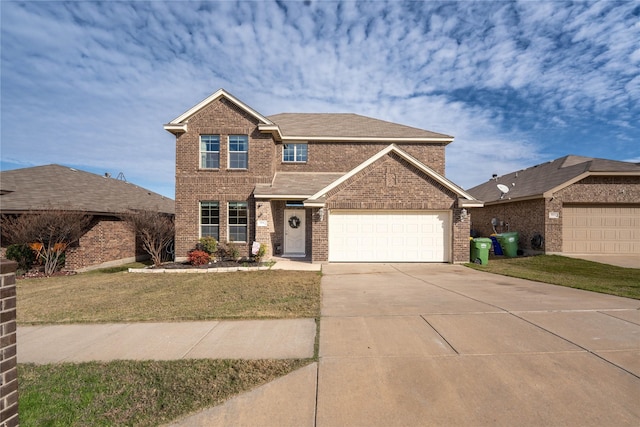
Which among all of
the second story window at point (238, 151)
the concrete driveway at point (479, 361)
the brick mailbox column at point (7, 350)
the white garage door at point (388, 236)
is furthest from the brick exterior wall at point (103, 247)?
the brick mailbox column at point (7, 350)

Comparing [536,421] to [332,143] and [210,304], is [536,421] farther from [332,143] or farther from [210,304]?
[332,143]

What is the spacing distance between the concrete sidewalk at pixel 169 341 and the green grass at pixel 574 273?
8.17 m

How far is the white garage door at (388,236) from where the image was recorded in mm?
12461

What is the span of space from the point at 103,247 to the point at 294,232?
876 cm

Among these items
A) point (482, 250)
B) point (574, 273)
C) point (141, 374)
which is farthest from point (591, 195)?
point (141, 374)

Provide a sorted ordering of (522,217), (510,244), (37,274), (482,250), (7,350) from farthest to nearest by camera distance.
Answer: (522,217), (510,244), (482,250), (37,274), (7,350)

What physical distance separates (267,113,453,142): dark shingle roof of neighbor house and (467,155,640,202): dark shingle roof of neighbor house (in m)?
5.22

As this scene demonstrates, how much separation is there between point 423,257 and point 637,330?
769cm

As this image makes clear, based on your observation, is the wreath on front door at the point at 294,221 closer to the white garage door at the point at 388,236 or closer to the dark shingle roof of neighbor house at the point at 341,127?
the white garage door at the point at 388,236

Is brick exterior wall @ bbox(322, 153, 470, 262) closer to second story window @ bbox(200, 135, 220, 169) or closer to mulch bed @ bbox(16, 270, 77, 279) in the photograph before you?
second story window @ bbox(200, 135, 220, 169)

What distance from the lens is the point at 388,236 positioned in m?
12.5

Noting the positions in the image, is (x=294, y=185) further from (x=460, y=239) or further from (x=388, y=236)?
(x=460, y=239)

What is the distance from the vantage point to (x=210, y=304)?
6.56m

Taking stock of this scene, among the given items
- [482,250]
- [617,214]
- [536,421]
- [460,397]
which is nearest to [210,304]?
[460,397]
